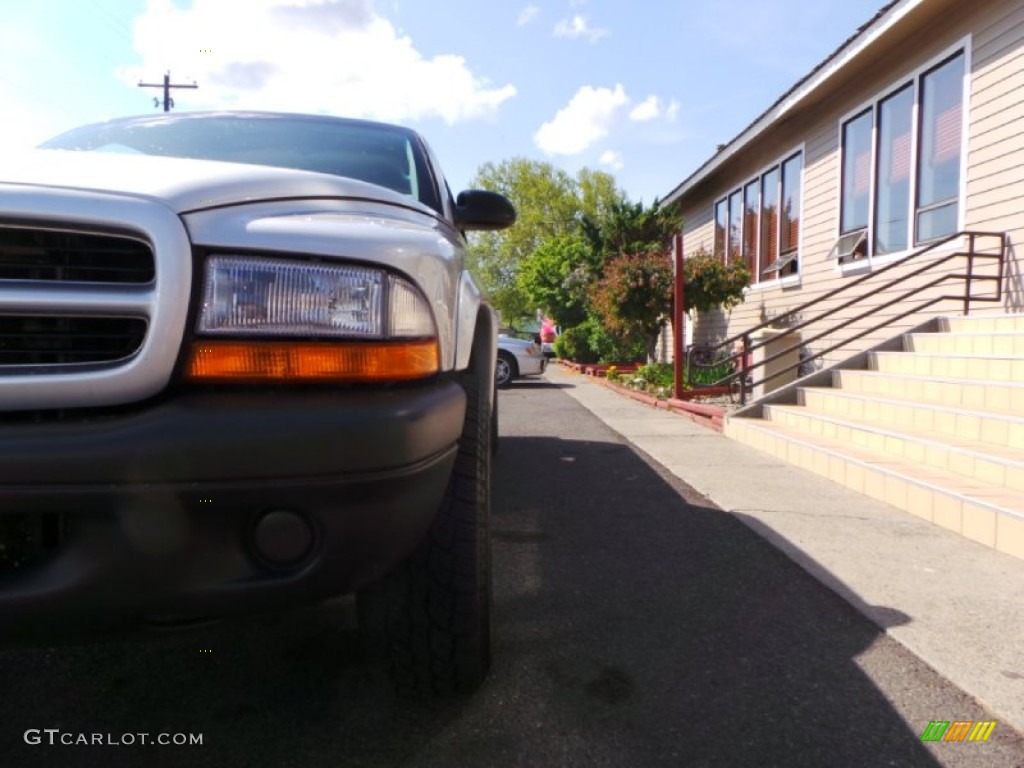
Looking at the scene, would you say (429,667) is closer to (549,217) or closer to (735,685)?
(735,685)

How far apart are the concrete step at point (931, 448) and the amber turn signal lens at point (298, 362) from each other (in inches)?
137

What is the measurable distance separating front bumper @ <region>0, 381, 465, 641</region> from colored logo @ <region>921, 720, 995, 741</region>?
4.90 feet

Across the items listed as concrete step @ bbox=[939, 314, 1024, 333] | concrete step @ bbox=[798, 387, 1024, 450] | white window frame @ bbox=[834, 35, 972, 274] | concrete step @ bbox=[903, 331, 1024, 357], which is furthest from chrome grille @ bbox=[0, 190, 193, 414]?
white window frame @ bbox=[834, 35, 972, 274]

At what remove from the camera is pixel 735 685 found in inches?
78.9

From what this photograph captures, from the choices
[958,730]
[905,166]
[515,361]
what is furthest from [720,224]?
[958,730]

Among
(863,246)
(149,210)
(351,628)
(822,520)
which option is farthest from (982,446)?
(863,246)

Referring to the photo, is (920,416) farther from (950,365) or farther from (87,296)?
(87,296)

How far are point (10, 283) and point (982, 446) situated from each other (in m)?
4.75

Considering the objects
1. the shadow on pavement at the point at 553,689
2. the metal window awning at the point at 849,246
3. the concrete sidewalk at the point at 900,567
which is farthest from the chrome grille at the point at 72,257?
the metal window awning at the point at 849,246

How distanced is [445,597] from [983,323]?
5809mm

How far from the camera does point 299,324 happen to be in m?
1.35

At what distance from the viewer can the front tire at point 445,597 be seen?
168cm

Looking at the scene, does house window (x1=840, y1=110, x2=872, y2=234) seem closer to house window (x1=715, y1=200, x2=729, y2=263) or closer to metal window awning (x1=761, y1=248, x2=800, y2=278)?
metal window awning (x1=761, y1=248, x2=800, y2=278)

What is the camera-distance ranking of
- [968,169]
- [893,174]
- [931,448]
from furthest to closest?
1. [893,174]
2. [968,169]
3. [931,448]
